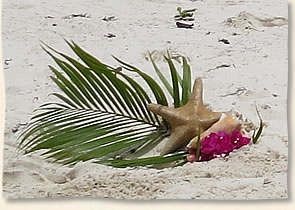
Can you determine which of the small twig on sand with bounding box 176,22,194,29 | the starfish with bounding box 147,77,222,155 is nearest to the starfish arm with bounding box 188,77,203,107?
the starfish with bounding box 147,77,222,155

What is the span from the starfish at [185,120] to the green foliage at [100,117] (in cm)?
2

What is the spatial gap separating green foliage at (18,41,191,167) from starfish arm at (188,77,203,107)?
0.04 metres

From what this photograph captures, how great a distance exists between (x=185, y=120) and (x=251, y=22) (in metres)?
0.33

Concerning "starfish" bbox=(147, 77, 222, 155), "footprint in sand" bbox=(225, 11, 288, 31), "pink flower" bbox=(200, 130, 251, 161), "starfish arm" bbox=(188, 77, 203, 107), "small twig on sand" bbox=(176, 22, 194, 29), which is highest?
"footprint in sand" bbox=(225, 11, 288, 31)

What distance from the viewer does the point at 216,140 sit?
5.00 ft

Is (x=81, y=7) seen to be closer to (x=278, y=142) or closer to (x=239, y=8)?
(x=239, y=8)

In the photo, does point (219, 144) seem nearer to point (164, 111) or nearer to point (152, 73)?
point (164, 111)

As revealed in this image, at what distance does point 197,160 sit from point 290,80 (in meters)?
0.28

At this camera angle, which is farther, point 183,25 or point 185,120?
point 183,25

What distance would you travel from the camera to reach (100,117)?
1.59 meters

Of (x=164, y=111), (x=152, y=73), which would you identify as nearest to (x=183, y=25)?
(x=152, y=73)

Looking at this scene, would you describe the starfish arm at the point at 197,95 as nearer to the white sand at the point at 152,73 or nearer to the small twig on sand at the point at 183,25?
the white sand at the point at 152,73

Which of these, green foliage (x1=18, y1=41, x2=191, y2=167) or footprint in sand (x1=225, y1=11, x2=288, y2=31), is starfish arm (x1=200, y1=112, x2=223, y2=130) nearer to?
green foliage (x1=18, y1=41, x2=191, y2=167)

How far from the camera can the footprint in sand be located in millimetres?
1726
